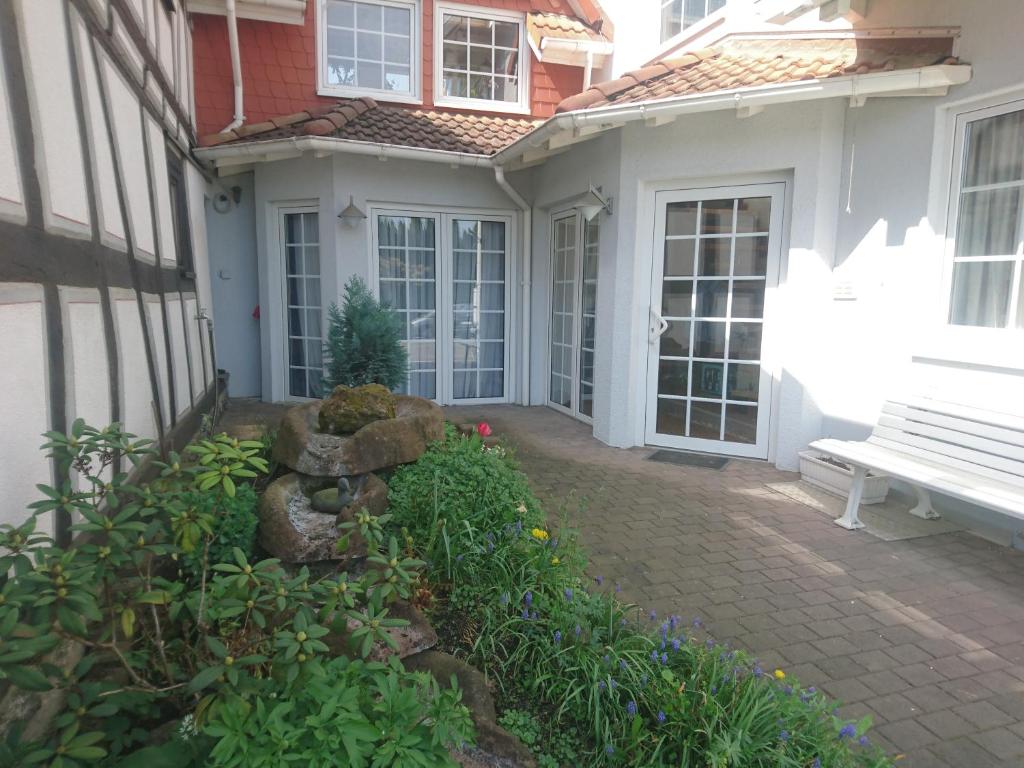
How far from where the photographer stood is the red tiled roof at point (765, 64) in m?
4.54

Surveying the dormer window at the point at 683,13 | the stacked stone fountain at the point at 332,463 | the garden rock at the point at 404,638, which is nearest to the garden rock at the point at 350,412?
the stacked stone fountain at the point at 332,463

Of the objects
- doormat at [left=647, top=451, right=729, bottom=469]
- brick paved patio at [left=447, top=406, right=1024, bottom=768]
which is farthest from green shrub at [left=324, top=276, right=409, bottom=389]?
doormat at [left=647, top=451, right=729, bottom=469]

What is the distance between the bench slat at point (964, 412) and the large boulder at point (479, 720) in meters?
3.44

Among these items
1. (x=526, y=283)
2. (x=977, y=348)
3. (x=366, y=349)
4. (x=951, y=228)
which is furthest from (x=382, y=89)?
(x=977, y=348)

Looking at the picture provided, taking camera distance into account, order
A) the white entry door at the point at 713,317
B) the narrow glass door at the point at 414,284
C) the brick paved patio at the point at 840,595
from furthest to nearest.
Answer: the narrow glass door at the point at 414,284
the white entry door at the point at 713,317
the brick paved patio at the point at 840,595

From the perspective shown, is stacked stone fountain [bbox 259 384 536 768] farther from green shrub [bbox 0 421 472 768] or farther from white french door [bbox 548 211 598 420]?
white french door [bbox 548 211 598 420]

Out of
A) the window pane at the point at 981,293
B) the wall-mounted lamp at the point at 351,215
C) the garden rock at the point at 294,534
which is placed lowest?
the garden rock at the point at 294,534

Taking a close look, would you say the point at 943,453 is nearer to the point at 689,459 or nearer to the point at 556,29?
the point at 689,459

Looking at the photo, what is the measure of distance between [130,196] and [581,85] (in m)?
7.08

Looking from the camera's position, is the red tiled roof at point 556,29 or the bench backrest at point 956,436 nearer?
the bench backrest at point 956,436

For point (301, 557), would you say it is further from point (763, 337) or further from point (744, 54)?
point (744, 54)

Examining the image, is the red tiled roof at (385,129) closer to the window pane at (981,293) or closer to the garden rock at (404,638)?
the window pane at (981,293)

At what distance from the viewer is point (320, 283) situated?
765cm

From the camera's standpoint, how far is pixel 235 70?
25.0ft
